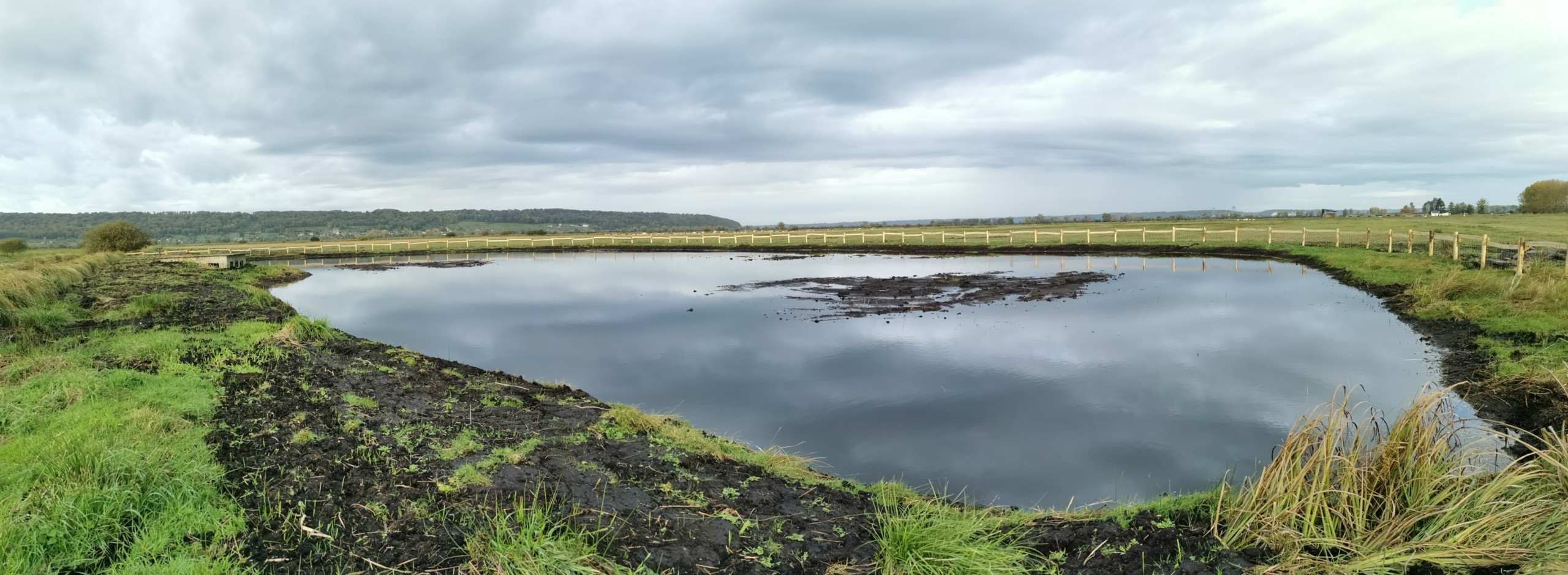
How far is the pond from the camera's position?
8.01m

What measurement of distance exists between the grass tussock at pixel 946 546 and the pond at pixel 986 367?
1.81m

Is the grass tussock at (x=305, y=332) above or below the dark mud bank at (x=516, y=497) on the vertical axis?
above

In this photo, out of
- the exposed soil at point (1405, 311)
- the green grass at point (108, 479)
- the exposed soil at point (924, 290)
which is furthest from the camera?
the exposed soil at point (924, 290)

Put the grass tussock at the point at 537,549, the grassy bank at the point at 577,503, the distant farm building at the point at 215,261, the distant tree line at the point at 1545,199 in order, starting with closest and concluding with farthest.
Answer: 1. the grass tussock at the point at 537,549
2. the grassy bank at the point at 577,503
3. the distant farm building at the point at 215,261
4. the distant tree line at the point at 1545,199

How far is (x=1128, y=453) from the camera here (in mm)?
8055

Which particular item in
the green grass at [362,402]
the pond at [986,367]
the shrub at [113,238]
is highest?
the shrub at [113,238]

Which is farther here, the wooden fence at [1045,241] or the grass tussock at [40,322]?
the wooden fence at [1045,241]

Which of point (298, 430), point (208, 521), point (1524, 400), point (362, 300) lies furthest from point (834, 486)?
point (362, 300)

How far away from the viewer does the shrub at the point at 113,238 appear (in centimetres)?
4719

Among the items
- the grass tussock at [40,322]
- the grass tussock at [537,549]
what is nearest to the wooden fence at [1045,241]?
the grass tussock at [537,549]

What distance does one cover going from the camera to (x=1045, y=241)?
50.4m

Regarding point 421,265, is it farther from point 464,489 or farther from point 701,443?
point 464,489

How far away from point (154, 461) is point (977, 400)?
8.98m

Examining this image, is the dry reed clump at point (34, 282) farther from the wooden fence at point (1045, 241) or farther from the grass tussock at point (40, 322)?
the wooden fence at point (1045, 241)
